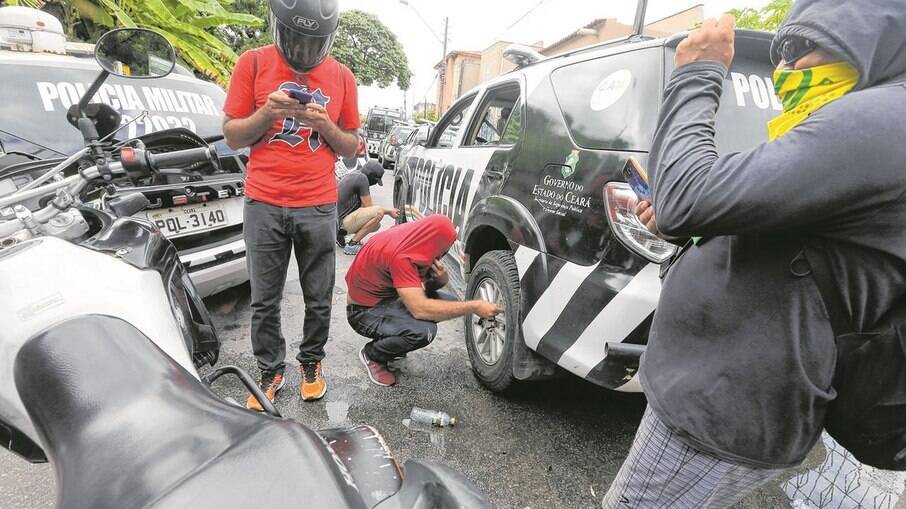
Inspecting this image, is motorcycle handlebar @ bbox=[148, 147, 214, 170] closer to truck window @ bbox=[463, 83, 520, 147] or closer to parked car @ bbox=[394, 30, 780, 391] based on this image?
parked car @ bbox=[394, 30, 780, 391]

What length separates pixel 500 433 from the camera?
2.30 meters

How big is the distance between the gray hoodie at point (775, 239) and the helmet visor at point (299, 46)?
5.10 ft

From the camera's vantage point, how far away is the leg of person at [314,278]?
226cm

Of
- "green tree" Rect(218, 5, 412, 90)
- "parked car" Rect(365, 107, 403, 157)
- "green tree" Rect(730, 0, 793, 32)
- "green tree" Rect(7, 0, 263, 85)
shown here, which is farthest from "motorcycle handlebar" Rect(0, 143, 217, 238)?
"green tree" Rect(218, 5, 412, 90)

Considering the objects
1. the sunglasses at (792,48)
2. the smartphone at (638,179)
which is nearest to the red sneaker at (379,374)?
the smartphone at (638,179)

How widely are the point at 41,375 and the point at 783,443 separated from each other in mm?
1380

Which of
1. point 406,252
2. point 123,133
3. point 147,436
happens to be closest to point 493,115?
point 406,252

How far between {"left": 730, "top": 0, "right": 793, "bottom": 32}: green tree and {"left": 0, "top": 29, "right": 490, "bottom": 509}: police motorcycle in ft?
22.2

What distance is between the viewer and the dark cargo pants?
105 inches

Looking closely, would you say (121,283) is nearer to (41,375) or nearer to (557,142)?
(41,375)

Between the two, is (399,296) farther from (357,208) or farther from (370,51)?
(370,51)

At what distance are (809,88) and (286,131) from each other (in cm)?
194

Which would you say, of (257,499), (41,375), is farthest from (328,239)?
(257,499)

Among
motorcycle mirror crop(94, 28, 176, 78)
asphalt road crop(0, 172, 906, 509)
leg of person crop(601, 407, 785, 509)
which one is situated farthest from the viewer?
asphalt road crop(0, 172, 906, 509)
